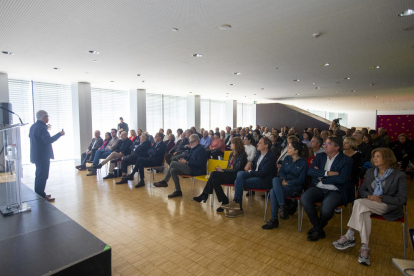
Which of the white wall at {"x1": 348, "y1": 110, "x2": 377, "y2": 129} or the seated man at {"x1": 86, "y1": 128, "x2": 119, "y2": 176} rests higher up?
the white wall at {"x1": 348, "y1": 110, "x2": 377, "y2": 129}

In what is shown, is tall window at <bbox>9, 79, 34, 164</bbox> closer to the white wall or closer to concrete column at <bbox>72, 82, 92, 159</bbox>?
concrete column at <bbox>72, 82, 92, 159</bbox>

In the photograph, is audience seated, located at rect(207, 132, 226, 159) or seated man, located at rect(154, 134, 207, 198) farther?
audience seated, located at rect(207, 132, 226, 159)

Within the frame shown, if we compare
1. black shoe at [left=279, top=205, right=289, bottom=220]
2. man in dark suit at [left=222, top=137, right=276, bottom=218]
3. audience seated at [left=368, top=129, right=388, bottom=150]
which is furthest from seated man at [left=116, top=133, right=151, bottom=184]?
audience seated at [left=368, top=129, right=388, bottom=150]

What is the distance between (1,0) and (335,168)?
4853mm

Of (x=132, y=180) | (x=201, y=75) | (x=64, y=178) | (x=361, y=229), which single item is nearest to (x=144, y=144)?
(x=132, y=180)

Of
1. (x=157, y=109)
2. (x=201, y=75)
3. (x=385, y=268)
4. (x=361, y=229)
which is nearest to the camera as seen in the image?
(x=385, y=268)

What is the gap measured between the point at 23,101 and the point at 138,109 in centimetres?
464

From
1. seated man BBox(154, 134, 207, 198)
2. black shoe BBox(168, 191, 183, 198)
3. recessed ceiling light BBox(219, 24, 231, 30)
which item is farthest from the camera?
black shoe BBox(168, 191, 183, 198)

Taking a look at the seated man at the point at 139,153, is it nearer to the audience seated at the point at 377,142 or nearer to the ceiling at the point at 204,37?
the ceiling at the point at 204,37

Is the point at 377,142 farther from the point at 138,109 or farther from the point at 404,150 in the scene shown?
the point at 138,109

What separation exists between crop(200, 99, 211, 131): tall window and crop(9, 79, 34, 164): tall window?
10.3m

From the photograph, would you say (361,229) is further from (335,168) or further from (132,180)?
(132,180)

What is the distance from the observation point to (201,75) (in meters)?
8.44

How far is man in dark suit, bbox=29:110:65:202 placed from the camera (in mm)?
4191
